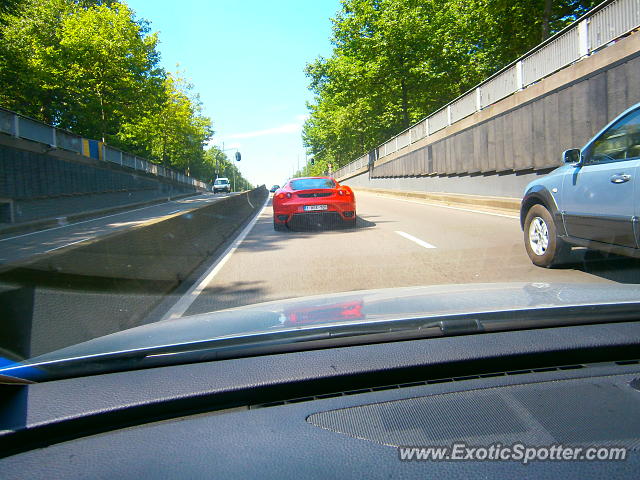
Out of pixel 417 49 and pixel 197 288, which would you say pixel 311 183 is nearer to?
pixel 197 288

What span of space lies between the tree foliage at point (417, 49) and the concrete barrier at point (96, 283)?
2765 centimetres

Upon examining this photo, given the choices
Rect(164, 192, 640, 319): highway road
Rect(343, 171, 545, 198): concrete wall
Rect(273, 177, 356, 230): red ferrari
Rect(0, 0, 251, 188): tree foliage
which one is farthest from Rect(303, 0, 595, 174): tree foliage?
Rect(164, 192, 640, 319): highway road

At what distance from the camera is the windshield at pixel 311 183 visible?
532 inches

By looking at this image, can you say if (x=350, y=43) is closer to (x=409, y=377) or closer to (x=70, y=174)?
(x=70, y=174)

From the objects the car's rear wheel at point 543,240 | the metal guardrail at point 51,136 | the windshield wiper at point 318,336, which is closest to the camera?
the windshield wiper at point 318,336

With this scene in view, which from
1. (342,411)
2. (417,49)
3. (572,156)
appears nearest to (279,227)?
(572,156)

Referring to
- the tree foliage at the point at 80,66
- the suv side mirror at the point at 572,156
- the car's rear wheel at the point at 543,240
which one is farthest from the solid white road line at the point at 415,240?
the tree foliage at the point at 80,66

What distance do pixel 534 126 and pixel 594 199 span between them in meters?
12.9

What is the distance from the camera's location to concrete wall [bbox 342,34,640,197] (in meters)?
13.6

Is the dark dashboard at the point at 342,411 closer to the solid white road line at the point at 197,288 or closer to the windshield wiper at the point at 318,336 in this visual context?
the windshield wiper at the point at 318,336

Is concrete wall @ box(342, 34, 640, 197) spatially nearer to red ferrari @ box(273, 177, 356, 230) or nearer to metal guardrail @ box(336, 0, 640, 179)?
metal guardrail @ box(336, 0, 640, 179)

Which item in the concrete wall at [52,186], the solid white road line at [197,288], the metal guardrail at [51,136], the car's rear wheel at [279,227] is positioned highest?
the metal guardrail at [51,136]

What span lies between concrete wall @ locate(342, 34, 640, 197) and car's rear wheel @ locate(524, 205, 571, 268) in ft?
26.0

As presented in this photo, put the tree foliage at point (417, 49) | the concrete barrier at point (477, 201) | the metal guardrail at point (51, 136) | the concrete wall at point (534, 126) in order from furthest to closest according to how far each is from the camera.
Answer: the tree foliage at point (417, 49)
the metal guardrail at point (51, 136)
the concrete barrier at point (477, 201)
the concrete wall at point (534, 126)
